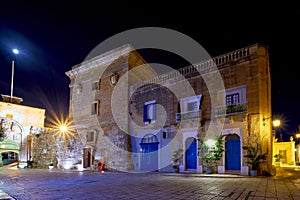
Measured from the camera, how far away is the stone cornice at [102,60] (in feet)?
71.6

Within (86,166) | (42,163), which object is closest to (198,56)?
(86,166)

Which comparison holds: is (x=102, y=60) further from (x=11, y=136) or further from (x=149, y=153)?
(x=11, y=136)

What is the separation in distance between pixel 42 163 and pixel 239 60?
79.5ft

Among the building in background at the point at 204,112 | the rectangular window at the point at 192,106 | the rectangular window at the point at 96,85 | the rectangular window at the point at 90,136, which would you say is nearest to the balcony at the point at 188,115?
the building in background at the point at 204,112

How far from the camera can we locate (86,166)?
2281 cm

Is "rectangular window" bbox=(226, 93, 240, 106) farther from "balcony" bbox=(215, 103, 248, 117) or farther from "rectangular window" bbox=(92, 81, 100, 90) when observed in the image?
"rectangular window" bbox=(92, 81, 100, 90)

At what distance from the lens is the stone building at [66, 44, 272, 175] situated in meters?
14.8

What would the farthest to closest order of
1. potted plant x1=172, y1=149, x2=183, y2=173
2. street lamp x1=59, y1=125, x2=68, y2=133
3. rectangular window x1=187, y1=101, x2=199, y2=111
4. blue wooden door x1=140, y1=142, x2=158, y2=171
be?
street lamp x1=59, y1=125, x2=68, y2=133 < blue wooden door x1=140, y1=142, x2=158, y2=171 < rectangular window x1=187, y1=101, x2=199, y2=111 < potted plant x1=172, y1=149, x2=183, y2=173

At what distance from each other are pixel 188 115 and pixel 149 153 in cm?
500

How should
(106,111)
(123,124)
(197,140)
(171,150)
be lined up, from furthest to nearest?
(106,111) < (123,124) < (171,150) < (197,140)

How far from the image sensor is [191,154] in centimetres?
1725

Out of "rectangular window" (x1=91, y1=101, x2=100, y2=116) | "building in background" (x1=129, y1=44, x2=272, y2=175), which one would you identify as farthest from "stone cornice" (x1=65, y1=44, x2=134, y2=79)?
"rectangular window" (x1=91, y1=101, x2=100, y2=116)

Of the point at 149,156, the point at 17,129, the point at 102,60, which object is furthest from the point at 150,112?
the point at 17,129

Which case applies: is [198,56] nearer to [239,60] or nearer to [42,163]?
[239,60]
